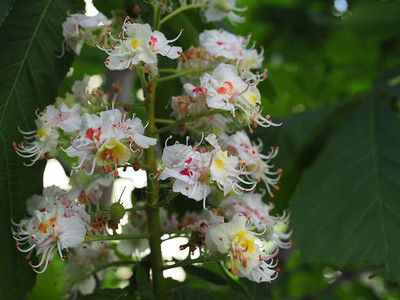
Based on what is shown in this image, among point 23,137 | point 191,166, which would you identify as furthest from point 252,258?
point 23,137

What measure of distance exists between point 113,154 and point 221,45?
0.48m

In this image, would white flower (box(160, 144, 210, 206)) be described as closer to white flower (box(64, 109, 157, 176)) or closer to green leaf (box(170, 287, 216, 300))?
white flower (box(64, 109, 157, 176))

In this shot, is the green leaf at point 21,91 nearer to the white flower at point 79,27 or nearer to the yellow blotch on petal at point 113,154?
the white flower at point 79,27

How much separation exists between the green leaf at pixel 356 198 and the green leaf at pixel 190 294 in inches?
12.7

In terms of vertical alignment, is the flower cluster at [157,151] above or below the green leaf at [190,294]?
above

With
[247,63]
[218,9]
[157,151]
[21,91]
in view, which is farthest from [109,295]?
[218,9]

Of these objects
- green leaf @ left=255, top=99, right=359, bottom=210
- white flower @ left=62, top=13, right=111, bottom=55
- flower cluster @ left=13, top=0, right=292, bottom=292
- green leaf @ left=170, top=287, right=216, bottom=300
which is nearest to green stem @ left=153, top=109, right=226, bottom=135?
flower cluster @ left=13, top=0, right=292, bottom=292

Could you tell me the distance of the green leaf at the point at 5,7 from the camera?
1.35 meters

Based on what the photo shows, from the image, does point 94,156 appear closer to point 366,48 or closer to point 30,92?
point 30,92

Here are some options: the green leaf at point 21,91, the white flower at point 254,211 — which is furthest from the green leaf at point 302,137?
the green leaf at point 21,91

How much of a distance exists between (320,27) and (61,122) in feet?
7.29

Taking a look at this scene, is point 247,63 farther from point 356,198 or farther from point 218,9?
point 356,198

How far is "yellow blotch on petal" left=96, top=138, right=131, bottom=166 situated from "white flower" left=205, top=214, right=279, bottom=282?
10.0 inches

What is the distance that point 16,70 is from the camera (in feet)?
4.77
